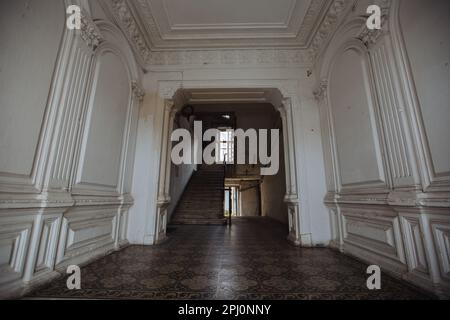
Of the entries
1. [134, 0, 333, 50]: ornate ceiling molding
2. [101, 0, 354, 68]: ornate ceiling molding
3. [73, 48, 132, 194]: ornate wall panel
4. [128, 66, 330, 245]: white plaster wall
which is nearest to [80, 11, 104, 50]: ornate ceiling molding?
[73, 48, 132, 194]: ornate wall panel

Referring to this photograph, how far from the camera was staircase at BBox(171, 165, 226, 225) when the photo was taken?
604cm

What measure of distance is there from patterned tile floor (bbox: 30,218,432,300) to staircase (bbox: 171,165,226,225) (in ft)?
10.7

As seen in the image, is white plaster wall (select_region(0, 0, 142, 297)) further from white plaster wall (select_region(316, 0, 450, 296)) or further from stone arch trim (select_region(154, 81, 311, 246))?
white plaster wall (select_region(316, 0, 450, 296))

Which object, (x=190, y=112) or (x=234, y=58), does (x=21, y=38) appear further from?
(x=190, y=112)

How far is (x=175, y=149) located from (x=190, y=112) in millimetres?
2008

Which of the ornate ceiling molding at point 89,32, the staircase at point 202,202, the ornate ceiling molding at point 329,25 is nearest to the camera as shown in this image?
the ornate ceiling molding at point 89,32

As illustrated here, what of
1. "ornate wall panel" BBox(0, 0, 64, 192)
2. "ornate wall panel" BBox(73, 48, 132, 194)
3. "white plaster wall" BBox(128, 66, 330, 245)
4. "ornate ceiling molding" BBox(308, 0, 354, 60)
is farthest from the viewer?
"white plaster wall" BBox(128, 66, 330, 245)

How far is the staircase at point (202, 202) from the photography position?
6037 mm

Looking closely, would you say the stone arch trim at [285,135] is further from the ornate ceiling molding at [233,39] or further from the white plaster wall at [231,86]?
the ornate ceiling molding at [233,39]

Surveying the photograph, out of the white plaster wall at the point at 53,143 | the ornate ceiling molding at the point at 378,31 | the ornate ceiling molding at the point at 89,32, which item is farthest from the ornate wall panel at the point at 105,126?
the ornate ceiling molding at the point at 378,31

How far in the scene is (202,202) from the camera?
712 cm

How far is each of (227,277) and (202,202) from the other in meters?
5.35

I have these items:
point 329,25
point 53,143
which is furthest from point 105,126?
point 329,25

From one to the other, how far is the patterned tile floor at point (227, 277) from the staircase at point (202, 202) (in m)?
3.25
